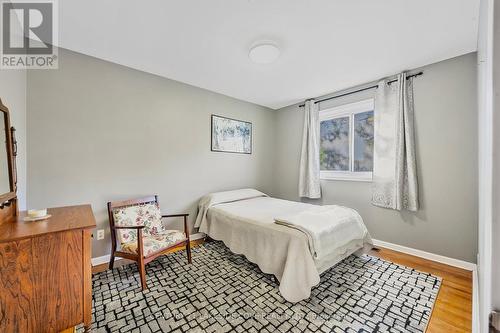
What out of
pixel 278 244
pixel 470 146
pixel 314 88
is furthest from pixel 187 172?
pixel 470 146

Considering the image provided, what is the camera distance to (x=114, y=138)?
252 cm

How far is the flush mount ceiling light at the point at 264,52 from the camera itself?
82.1 inches

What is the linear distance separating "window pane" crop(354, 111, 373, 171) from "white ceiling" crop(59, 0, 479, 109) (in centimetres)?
67

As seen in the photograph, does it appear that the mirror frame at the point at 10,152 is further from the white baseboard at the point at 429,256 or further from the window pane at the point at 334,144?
the white baseboard at the point at 429,256

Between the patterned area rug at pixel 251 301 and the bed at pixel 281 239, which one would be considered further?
the bed at pixel 281 239

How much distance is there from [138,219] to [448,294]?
10.7 feet

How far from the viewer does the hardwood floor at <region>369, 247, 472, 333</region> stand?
153 cm

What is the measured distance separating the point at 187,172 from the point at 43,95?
180 centimetres

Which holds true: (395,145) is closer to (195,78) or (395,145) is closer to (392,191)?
(392,191)

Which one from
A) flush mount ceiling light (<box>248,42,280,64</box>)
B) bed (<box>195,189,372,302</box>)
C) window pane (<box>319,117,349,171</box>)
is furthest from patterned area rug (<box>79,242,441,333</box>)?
flush mount ceiling light (<box>248,42,280,64</box>)

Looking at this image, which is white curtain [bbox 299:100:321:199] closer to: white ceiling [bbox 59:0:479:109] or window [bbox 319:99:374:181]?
window [bbox 319:99:374:181]

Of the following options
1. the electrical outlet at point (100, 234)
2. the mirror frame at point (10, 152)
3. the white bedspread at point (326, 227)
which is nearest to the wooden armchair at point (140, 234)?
the electrical outlet at point (100, 234)

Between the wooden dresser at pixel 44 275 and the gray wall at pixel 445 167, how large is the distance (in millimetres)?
3452

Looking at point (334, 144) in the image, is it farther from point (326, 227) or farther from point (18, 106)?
point (18, 106)
